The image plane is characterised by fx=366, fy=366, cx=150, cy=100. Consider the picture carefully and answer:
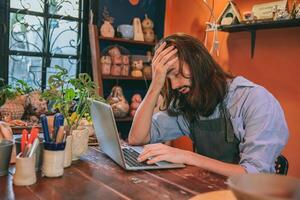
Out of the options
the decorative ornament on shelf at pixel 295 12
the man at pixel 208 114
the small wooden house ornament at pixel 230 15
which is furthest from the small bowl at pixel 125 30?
the man at pixel 208 114

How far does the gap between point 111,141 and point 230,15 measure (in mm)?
1927

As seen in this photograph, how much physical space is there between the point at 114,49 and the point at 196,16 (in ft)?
2.66

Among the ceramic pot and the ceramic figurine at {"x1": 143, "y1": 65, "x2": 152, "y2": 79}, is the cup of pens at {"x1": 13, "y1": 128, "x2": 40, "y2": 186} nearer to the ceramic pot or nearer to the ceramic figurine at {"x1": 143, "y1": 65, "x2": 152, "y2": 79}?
the ceramic pot

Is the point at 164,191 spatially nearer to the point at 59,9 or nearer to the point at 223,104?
the point at 223,104

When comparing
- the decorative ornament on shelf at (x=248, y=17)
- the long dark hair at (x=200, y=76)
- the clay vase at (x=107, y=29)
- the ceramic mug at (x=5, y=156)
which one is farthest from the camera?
the clay vase at (x=107, y=29)

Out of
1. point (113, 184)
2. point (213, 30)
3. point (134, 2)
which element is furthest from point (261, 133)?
point (134, 2)

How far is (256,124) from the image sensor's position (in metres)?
1.41

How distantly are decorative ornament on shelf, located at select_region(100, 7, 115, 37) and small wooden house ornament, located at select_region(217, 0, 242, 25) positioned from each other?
0.92 meters

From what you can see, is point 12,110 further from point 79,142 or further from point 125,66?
point 125,66

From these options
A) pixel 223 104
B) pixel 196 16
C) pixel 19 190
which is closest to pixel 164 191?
pixel 19 190

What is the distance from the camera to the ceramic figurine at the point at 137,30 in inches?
131

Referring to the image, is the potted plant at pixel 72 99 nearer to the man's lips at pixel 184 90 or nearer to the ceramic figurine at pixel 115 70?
the man's lips at pixel 184 90

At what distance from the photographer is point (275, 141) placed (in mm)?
1360

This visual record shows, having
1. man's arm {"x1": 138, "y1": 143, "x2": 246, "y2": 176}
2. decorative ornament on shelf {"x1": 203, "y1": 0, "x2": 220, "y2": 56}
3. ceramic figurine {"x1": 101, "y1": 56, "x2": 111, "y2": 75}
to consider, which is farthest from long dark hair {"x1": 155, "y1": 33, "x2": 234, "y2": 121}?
ceramic figurine {"x1": 101, "y1": 56, "x2": 111, "y2": 75}
